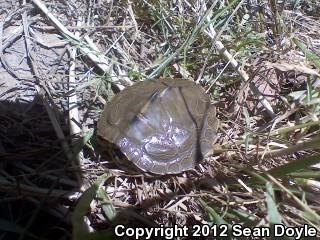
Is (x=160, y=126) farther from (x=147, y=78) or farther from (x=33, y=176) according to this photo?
(x=33, y=176)

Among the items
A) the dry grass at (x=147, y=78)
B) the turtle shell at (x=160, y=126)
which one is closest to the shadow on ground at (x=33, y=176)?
the dry grass at (x=147, y=78)

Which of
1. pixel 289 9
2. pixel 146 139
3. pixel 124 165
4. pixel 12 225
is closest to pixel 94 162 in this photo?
pixel 124 165

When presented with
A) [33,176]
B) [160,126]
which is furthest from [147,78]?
[33,176]

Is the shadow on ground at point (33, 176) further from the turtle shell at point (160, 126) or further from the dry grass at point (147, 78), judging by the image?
the turtle shell at point (160, 126)

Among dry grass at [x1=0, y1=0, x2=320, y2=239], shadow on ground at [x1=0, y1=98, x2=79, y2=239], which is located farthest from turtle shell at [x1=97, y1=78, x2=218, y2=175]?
shadow on ground at [x1=0, y1=98, x2=79, y2=239]
